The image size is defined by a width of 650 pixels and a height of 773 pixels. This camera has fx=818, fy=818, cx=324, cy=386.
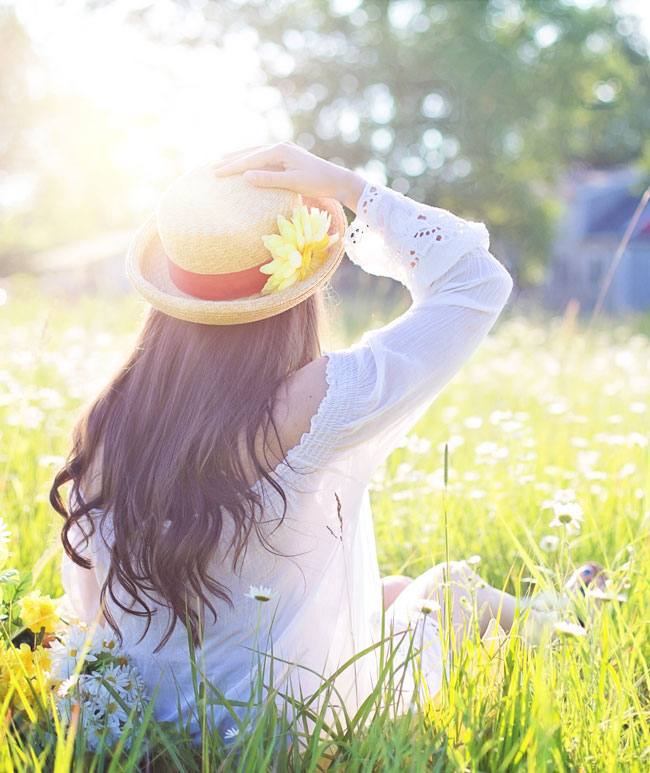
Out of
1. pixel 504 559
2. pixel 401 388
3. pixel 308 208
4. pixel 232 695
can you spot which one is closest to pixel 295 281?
pixel 308 208

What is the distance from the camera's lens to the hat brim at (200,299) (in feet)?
5.26

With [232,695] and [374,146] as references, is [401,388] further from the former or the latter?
[374,146]

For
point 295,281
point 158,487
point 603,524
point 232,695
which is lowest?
point 603,524

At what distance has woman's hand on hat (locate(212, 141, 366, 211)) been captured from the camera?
1635 millimetres

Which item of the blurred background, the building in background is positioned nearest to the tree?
the blurred background

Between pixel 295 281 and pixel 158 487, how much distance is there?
497 mm

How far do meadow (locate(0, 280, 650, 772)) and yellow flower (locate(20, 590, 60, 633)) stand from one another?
100 mm

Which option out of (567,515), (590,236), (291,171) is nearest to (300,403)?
(291,171)

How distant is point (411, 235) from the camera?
169cm

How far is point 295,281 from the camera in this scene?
1.68m

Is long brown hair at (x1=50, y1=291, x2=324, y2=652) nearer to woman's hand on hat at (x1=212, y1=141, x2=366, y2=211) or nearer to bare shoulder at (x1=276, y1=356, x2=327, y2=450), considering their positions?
bare shoulder at (x1=276, y1=356, x2=327, y2=450)

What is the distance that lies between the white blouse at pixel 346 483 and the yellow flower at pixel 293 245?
11 cm

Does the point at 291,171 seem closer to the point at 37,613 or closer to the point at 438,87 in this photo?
the point at 37,613

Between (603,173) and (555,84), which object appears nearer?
(555,84)
